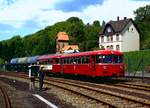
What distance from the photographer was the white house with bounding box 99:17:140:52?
4200 inches

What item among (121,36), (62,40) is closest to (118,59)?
(121,36)

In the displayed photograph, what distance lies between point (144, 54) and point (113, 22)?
58.6 m

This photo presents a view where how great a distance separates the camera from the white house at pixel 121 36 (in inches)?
4200

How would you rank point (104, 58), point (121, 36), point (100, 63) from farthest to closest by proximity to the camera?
point (121, 36) < point (104, 58) < point (100, 63)

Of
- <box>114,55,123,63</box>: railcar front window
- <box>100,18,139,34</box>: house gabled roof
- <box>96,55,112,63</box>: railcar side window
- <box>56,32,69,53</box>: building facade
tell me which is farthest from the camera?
<box>56,32,69,53</box>: building facade

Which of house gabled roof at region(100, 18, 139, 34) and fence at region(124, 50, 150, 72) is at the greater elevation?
house gabled roof at region(100, 18, 139, 34)

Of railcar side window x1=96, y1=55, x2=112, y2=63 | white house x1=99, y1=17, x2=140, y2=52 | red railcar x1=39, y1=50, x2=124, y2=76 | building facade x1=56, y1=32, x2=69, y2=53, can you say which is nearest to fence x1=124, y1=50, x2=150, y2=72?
red railcar x1=39, y1=50, x2=124, y2=76

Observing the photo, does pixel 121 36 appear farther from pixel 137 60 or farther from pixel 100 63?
Result: pixel 100 63

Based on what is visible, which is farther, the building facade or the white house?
the building facade

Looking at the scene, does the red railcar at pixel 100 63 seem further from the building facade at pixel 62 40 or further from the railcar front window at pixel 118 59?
the building facade at pixel 62 40

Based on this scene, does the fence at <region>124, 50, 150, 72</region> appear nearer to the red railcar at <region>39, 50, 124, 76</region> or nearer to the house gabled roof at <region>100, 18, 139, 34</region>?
the red railcar at <region>39, 50, 124, 76</region>

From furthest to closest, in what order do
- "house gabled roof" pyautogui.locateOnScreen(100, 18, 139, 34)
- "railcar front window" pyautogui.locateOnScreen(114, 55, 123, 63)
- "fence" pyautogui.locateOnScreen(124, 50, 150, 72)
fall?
"house gabled roof" pyautogui.locateOnScreen(100, 18, 139, 34) → "fence" pyautogui.locateOnScreen(124, 50, 150, 72) → "railcar front window" pyautogui.locateOnScreen(114, 55, 123, 63)

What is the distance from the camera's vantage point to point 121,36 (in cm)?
10644

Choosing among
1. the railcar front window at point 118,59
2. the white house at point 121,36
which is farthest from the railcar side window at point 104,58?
the white house at point 121,36
